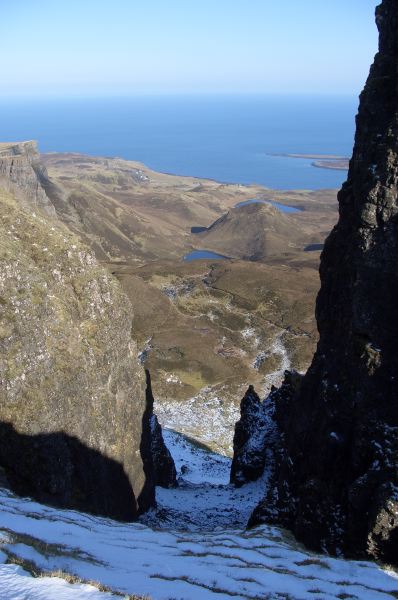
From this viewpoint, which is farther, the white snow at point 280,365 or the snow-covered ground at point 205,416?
the white snow at point 280,365

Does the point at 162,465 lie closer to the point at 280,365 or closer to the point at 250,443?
the point at 250,443

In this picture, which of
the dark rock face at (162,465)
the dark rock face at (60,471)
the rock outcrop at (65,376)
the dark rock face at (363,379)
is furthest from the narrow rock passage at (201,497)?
the dark rock face at (363,379)

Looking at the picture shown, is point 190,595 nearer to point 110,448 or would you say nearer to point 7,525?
point 7,525

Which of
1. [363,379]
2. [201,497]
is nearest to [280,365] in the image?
[201,497]

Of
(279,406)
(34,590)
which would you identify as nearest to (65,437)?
(34,590)

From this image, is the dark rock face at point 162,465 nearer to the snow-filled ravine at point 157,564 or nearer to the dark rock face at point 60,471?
the dark rock face at point 60,471

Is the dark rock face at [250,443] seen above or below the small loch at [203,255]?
below

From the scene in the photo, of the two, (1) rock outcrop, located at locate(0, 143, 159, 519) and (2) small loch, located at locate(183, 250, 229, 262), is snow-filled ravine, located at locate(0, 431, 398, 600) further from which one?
(2) small loch, located at locate(183, 250, 229, 262)

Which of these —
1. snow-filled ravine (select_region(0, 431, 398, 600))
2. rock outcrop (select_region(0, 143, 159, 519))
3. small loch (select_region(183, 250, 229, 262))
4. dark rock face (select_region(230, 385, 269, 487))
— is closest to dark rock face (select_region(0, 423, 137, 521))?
rock outcrop (select_region(0, 143, 159, 519))
